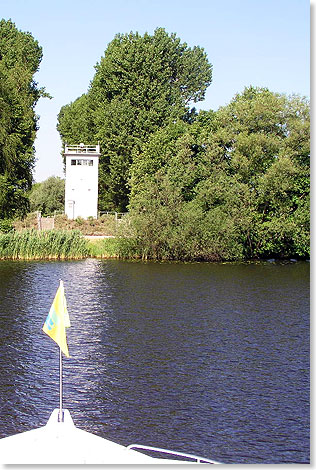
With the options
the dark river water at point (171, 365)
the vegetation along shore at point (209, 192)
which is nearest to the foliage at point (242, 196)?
the vegetation along shore at point (209, 192)

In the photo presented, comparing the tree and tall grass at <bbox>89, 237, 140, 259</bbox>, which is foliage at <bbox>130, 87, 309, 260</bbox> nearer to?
tall grass at <bbox>89, 237, 140, 259</bbox>

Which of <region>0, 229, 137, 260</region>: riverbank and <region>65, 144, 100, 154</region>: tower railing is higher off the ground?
<region>65, 144, 100, 154</region>: tower railing

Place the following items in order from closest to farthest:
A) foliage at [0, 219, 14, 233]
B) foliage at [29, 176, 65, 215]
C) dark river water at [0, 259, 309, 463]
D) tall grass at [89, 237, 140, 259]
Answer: dark river water at [0, 259, 309, 463] < tall grass at [89, 237, 140, 259] < foliage at [0, 219, 14, 233] < foliage at [29, 176, 65, 215]

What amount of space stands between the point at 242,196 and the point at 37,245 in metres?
13.5

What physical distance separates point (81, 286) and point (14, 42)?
4029 centimetres

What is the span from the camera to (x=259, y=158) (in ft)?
143

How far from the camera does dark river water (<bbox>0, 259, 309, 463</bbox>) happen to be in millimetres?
13070

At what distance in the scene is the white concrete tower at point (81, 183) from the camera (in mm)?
59156

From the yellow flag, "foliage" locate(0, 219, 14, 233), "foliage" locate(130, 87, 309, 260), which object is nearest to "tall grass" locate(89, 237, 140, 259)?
"foliage" locate(130, 87, 309, 260)

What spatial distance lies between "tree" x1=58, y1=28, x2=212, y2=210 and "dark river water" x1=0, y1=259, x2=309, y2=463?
97.6ft

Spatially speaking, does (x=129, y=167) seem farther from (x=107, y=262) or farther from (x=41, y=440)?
(x=41, y=440)

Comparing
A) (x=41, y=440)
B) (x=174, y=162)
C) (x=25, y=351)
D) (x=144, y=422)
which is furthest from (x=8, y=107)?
(x=41, y=440)

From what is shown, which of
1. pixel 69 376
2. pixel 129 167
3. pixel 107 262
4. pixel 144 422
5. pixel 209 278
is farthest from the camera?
pixel 129 167

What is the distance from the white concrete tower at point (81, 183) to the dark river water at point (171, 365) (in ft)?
88.4
